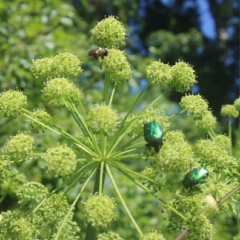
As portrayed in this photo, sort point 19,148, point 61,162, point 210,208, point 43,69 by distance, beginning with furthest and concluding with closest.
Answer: point 43,69
point 210,208
point 19,148
point 61,162

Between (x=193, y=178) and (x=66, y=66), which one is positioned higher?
(x=66, y=66)

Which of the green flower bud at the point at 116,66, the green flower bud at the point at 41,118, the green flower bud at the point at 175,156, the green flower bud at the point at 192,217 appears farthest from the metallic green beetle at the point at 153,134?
the green flower bud at the point at 41,118

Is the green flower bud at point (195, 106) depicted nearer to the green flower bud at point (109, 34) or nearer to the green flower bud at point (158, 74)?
the green flower bud at point (158, 74)

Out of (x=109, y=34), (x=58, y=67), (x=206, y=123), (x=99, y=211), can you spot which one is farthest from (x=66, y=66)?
(x=206, y=123)

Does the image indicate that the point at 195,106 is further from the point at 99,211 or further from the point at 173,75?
the point at 99,211

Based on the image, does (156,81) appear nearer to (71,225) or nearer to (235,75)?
(71,225)

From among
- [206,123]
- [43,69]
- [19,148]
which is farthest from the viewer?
[206,123]

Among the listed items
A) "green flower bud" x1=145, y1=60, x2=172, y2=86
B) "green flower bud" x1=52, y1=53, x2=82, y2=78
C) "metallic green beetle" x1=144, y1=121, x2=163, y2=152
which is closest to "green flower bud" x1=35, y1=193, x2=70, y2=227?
"metallic green beetle" x1=144, y1=121, x2=163, y2=152
